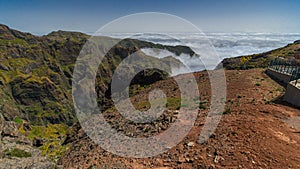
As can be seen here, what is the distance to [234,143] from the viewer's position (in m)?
12.0

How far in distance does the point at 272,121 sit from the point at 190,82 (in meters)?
16.2

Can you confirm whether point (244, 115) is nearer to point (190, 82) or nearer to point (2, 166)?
point (190, 82)

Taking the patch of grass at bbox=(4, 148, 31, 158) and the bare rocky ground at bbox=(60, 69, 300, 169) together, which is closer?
the bare rocky ground at bbox=(60, 69, 300, 169)

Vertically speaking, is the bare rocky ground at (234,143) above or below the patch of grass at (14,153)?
above

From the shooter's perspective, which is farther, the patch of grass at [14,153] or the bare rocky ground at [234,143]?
the patch of grass at [14,153]

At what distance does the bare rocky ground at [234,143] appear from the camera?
10.6 meters

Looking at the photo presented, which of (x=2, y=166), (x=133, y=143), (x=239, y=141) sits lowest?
(x=2, y=166)

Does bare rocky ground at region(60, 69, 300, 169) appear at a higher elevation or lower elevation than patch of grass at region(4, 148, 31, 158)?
higher

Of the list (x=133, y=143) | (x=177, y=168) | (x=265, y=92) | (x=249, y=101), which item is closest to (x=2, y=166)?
(x=133, y=143)

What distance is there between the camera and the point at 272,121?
14.4 metres

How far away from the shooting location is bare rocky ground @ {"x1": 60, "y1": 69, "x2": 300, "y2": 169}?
34.9ft

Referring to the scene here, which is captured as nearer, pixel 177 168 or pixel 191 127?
pixel 177 168

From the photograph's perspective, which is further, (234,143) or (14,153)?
(14,153)

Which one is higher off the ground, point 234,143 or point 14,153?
point 234,143
